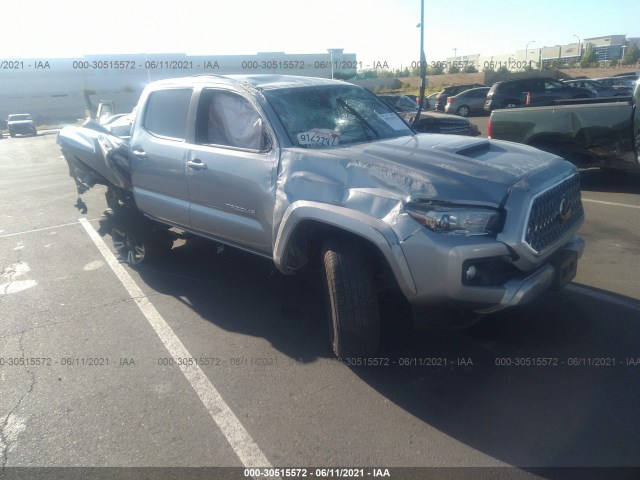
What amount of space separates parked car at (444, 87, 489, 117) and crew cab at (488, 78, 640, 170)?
19799 millimetres

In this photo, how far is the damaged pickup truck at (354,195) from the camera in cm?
312

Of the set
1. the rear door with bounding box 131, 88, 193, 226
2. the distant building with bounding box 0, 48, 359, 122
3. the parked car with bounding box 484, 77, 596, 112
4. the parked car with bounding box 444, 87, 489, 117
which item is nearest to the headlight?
the rear door with bounding box 131, 88, 193, 226

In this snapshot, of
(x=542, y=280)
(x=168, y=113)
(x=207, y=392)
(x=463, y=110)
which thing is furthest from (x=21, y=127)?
(x=542, y=280)

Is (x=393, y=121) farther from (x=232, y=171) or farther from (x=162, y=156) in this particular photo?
(x=162, y=156)

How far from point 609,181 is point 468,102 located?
2016 cm

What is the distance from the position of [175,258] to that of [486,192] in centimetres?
410

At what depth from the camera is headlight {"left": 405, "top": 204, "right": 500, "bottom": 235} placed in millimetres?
3088

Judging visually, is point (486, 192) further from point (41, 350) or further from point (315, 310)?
point (41, 350)

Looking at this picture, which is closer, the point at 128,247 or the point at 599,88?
the point at 128,247

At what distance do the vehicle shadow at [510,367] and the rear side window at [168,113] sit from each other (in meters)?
1.55

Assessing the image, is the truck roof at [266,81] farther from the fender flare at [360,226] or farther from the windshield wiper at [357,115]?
the fender flare at [360,226]

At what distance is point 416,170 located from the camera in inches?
130

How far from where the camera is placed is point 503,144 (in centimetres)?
425

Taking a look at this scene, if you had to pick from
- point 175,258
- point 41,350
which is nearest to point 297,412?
point 41,350
